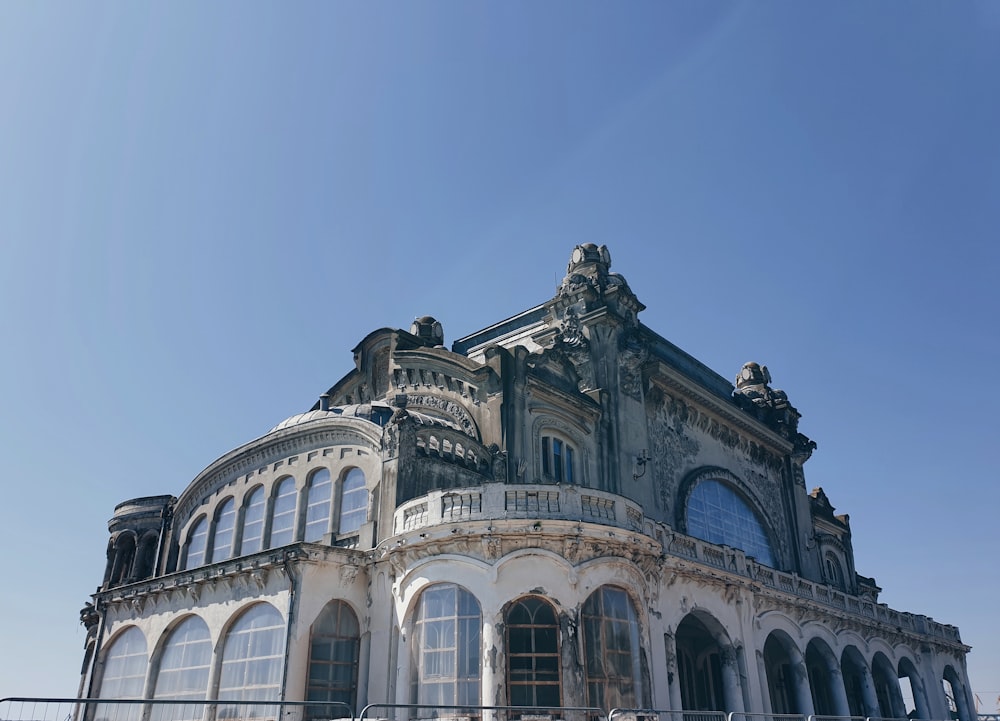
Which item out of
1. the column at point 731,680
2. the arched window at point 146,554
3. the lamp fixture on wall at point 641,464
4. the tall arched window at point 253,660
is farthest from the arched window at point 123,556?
the column at point 731,680

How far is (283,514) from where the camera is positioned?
2862cm

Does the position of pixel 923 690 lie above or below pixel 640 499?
below

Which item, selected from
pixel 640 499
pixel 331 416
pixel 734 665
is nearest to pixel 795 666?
pixel 734 665

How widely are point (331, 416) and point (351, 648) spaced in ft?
26.8

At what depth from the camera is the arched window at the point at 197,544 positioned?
30.8m

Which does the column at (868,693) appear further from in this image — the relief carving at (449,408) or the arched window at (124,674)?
the arched window at (124,674)

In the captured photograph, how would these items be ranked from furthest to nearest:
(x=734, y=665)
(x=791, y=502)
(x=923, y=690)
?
1. (x=791, y=502)
2. (x=923, y=690)
3. (x=734, y=665)

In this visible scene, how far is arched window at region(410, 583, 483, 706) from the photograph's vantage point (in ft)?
67.0

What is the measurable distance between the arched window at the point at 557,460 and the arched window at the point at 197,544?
1270cm

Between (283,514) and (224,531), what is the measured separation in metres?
3.19

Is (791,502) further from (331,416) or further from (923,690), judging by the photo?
(331,416)

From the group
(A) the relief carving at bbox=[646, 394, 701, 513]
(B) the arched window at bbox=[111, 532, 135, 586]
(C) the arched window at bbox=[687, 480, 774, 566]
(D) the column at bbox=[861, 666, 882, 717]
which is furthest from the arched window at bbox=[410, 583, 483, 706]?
(B) the arched window at bbox=[111, 532, 135, 586]

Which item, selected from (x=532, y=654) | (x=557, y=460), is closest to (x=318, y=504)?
(x=557, y=460)

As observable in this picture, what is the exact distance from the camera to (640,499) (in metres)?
32.1
